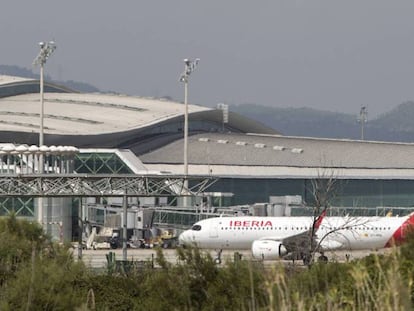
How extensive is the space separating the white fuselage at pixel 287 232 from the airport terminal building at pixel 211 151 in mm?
35254

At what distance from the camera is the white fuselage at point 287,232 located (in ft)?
264

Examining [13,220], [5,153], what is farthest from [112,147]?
[13,220]

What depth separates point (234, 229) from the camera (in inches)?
Result: 3216

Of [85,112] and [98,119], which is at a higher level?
[85,112]

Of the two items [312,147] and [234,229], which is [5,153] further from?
[312,147]

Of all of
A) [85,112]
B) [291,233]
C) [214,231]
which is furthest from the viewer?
[85,112]

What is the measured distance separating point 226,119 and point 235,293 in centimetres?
Result: 12222

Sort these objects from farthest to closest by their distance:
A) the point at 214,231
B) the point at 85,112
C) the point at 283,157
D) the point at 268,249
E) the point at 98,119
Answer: the point at 85,112
the point at 98,119
the point at 283,157
the point at 214,231
the point at 268,249

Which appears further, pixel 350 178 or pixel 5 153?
pixel 350 178

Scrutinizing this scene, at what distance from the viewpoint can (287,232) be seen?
8144cm

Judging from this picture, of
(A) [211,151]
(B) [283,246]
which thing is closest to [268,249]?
(B) [283,246]

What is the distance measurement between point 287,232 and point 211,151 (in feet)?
183

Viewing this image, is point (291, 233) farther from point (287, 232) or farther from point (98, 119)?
point (98, 119)

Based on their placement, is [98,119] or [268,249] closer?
[268,249]
